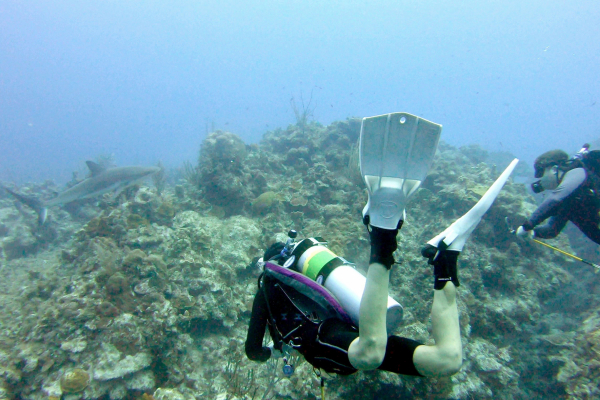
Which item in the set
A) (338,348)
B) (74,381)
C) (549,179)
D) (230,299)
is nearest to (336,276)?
(338,348)

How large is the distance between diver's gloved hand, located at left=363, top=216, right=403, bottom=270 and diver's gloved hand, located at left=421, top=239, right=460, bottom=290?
46 cm

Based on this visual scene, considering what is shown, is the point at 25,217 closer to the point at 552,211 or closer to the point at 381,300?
the point at 381,300

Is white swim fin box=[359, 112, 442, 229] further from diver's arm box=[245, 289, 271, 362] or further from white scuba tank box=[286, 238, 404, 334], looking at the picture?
diver's arm box=[245, 289, 271, 362]

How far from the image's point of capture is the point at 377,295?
1.91m

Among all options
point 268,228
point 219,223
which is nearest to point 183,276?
point 219,223

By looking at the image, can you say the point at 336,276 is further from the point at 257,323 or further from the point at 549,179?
the point at 549,179

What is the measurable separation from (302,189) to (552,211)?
621 centimetres

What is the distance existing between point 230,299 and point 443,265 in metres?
4.15

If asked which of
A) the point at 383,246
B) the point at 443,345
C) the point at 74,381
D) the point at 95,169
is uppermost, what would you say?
the point at 383,246

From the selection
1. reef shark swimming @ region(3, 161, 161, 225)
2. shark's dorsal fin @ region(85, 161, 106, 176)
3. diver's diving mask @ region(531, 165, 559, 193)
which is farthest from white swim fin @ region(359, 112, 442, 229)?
shark's dorsal fin @ region(85, 161, 106, 176)

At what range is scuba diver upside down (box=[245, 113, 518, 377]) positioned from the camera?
1946 millimetres

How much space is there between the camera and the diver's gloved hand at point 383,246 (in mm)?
1938

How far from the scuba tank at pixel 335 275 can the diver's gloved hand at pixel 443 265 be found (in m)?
0.43

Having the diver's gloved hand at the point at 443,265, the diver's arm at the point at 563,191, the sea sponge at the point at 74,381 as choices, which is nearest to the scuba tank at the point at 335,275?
the diver's gloved hand at the point at 443,265
